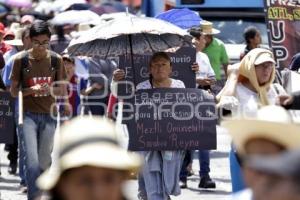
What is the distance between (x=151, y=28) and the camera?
10711mm

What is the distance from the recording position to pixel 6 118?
12055 mm

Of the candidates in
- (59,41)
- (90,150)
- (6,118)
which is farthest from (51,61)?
(90,150)

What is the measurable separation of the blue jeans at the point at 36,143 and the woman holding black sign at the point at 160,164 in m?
0.83

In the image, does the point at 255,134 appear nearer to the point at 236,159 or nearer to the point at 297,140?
the point at 297,140

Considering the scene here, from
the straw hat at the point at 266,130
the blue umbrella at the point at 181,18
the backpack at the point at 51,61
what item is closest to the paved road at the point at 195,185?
the backpack at the point at 51,61

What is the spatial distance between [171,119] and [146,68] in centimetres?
82

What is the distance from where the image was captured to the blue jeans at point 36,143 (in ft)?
34.8

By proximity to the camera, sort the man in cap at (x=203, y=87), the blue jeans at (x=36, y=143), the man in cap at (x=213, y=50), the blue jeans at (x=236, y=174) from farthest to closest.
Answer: the man in cap at (x=213, y=50), the man in cap at (x=203, y=87), the blue jeans at (x=36, y=143), the blue jeans at (x=236, y=174)

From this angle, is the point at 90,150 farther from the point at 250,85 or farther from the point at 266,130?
the point at 250,85

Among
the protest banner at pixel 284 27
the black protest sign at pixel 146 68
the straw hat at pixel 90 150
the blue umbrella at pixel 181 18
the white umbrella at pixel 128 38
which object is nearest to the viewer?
the straw hat at pixel 90 150

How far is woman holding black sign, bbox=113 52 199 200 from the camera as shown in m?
10.4

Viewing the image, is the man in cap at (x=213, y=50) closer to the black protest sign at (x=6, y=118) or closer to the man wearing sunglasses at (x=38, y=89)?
the black protest sign at (x=6, y=118)

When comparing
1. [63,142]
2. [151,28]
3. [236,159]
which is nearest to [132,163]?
[63,142]

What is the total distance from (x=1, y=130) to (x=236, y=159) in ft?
13.5
